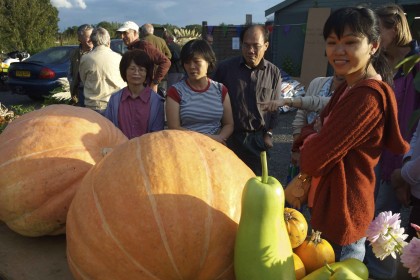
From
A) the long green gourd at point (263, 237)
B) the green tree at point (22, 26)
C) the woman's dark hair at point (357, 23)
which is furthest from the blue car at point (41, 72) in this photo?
the long green gourd at point (263, 237)

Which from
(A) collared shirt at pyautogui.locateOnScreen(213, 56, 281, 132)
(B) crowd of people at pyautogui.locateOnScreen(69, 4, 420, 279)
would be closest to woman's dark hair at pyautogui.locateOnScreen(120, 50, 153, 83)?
(B) crowd of people at pyautogui.locateOnScreen(69, 4, 420, 279)

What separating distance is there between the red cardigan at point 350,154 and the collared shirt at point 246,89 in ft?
5.66

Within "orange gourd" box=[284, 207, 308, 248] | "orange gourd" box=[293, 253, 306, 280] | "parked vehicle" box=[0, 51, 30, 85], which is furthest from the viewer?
"parked vehicle" box=[0, 51, 30, 85]

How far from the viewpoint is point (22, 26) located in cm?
2131

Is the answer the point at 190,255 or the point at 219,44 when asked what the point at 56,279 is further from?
the point at 219,44

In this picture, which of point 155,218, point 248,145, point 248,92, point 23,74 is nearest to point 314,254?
point 155,218

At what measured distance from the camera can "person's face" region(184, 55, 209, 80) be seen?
2.78m

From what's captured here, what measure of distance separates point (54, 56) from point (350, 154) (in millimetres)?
11975

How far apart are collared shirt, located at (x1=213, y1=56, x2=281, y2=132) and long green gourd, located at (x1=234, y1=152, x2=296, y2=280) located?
223 centimetres

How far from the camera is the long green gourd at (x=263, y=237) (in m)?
1.19

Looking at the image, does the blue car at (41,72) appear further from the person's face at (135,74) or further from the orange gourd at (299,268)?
the orange gourd at (299,268)

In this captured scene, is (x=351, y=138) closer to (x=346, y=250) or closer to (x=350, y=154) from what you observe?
(x=350, y=154)

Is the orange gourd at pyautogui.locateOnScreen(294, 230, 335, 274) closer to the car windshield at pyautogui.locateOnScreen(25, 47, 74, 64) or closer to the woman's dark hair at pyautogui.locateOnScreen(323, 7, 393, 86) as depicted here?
the woman's dark hair at pyautogui.locateOnScreen(323, 7, 393, 86)

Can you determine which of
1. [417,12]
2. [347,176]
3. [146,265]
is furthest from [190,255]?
[417,12]
